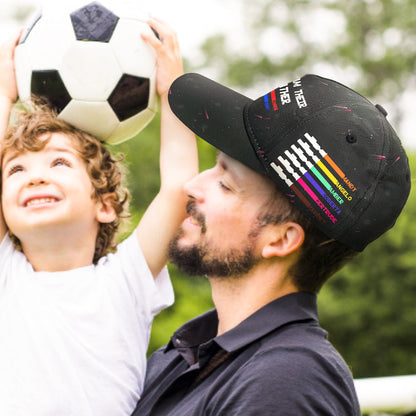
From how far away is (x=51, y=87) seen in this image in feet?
8.00

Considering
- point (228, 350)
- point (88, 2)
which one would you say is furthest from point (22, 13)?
point (228, 350)

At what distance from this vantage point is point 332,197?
1.91 m

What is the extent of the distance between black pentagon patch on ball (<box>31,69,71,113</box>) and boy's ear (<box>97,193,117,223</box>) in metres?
0.48

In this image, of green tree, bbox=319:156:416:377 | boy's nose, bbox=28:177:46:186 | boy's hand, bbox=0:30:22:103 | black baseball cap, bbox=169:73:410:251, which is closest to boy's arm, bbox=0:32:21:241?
boy's hand, bbox=0:30:22:103

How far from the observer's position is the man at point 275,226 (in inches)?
69.6

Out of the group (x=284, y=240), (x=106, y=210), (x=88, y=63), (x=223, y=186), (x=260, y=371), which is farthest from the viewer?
(x=106, y=210)

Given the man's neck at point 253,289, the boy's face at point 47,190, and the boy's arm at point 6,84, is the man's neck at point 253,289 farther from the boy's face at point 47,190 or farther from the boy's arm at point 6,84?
the boy's arm at point 6,84

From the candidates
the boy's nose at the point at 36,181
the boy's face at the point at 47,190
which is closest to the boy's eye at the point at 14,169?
the boy's face at the point at 47,190

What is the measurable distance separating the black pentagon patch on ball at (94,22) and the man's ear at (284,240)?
1.09 metres

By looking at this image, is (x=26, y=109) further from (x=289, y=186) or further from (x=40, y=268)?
(x=289, y=186)

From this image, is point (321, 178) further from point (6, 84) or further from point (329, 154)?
point (6, 84)

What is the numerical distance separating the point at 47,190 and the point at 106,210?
14.6 inches

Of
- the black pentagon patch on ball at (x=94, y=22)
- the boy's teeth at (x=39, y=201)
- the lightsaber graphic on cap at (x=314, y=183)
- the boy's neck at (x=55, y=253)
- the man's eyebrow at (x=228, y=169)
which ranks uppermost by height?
the black pentagon patch on ball at (x=94, y=22)

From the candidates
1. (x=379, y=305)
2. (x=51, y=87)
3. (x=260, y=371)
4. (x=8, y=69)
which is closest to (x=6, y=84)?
(x=8, y=69)
